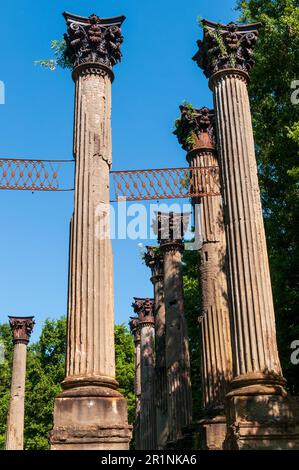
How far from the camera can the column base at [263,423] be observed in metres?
9.19

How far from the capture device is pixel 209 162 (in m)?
16.4

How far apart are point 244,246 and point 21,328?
64.4 feet

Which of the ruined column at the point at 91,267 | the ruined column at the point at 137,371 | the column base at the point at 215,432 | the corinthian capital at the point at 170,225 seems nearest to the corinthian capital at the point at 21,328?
the ruined column at the point at 137,371

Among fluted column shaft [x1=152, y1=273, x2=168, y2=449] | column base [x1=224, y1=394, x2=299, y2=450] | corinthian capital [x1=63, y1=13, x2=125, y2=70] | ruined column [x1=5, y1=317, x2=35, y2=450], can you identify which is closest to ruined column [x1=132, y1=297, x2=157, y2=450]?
fluted column shaft [x1=152, y1=273, x2=168, y2=449]

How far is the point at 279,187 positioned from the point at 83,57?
895 centimetres

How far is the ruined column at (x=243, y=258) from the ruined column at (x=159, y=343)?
471 inches

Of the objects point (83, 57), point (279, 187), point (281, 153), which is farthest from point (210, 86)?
point (279, 187)

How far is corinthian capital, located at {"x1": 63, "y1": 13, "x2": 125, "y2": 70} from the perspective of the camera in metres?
12.5

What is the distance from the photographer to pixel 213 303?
1456 cm

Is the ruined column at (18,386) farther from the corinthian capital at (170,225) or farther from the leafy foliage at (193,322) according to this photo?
the corinthian capital at (170,225)

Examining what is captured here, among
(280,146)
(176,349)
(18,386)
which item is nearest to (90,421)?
(176,349)

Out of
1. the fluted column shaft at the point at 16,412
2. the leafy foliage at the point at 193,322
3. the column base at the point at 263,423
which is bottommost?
the column base at the point at 263,423
